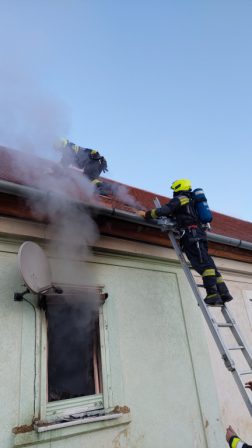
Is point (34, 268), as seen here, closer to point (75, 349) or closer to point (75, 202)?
point (75, 202)

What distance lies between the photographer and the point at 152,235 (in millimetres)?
4359

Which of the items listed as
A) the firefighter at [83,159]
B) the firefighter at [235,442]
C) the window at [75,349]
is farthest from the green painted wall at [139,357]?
the firefighter at [83,159]

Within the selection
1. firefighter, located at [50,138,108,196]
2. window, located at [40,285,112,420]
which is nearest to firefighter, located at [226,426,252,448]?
window, located at [40,285,112,420]

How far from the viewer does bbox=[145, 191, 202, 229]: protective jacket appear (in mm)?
3795

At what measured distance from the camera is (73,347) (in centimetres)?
355

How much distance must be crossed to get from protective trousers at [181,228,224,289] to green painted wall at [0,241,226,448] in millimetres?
815

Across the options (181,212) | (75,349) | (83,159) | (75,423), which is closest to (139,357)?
(75,349)

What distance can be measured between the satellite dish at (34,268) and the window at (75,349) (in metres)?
0.23

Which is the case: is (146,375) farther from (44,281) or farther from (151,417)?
(44,281)

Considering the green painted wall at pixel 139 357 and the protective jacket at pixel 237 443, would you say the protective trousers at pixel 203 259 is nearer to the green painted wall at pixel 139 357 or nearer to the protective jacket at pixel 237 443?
the green painted wall at pixel 139 357

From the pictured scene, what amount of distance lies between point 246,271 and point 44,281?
3758mm

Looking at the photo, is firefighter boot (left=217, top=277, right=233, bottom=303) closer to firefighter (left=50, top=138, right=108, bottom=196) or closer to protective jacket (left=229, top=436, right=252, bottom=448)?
protective jacket (left=229, top=436, right=252, bottom=448)

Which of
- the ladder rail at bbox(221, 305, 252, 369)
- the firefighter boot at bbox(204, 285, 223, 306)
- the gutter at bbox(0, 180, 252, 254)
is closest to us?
the ladder rail at bbox(221, 305, 252, 369)

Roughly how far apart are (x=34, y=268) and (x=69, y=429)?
1.52 meters
